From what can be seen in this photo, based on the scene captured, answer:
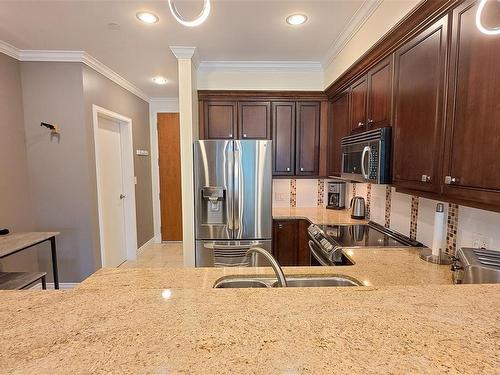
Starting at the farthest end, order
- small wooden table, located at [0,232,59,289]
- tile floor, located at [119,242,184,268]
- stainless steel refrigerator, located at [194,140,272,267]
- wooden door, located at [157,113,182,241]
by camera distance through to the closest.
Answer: wooden door, located at [157,113,182,241]
tile floor, located at [119,242,184,268]
stainless steel refrigerator, located at [194,140,272,267]
small wooden table, located at [0,232,59,289]

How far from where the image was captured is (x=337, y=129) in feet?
9.83

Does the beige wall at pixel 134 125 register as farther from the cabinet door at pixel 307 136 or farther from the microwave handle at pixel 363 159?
the microwave handle at pixel 363 159

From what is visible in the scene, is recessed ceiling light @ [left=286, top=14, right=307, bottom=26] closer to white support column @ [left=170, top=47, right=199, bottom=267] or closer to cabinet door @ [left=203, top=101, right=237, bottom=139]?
white support column @ [left=170, top=47, right=199, bottom=267]

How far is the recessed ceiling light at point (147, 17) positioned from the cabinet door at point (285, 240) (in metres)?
2.14

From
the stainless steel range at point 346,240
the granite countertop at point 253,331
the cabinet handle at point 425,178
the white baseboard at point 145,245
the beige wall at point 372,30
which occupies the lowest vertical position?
the white baseboard at point 145,245

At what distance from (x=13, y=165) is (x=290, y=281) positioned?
3.05 m

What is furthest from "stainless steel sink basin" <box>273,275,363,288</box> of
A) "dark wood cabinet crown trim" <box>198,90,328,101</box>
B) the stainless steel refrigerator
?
"dark wood cabinet crown trim" <box>198,90,328,101</box>

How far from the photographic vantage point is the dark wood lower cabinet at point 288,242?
9.75 ft

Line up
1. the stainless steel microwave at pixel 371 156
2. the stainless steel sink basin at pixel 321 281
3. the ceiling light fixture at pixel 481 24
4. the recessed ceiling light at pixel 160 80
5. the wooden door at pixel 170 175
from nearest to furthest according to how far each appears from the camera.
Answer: the ceiling light fixture at pixel 481 24, the stainless steel sink basin at pixel 321 281, the stainless steel microwave at pixel 371 156, the recessed ceiling light at pixel 160 80, the wooden door at pixel 170 175

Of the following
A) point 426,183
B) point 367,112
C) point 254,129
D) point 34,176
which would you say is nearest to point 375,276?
point 426,183

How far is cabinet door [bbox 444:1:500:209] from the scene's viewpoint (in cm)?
105

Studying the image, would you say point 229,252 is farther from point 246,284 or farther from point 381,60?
point 381,60

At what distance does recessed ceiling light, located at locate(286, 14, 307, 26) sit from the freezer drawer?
1.99 m

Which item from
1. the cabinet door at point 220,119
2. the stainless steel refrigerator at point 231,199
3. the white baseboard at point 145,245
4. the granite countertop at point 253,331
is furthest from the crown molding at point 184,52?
the white baseboard at point 145,245
